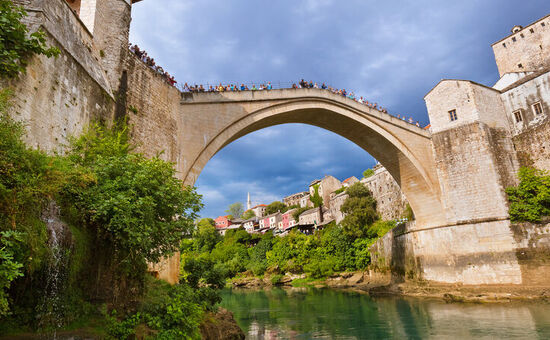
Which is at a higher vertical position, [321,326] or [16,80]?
[16,80]

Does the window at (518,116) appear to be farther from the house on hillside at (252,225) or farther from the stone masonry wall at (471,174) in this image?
the house on hillside at (252,225)

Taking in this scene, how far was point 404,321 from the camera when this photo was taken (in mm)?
10734

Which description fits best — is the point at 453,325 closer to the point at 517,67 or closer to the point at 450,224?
the point at 450,224

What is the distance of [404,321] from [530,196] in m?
8.05

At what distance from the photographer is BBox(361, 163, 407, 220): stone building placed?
28062mm

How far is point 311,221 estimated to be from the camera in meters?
43.1

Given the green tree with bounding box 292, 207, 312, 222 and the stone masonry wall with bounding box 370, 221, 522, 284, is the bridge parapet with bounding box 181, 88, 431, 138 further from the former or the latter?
the green tree with bounding box 292, 207, 312, 222

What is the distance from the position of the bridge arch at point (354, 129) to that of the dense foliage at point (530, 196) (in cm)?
289

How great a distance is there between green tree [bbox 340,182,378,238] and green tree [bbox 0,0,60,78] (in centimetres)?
2473

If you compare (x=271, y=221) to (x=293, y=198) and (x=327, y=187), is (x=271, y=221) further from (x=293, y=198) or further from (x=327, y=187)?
(x=327, y=187)

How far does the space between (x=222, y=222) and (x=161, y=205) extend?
6350 centimetres

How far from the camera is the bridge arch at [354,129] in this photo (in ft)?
39.4

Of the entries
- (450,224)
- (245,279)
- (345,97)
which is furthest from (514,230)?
(245,279)

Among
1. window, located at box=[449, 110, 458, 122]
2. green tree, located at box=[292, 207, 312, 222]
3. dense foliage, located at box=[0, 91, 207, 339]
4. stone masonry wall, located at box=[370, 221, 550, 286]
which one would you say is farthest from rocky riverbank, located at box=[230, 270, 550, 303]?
green tree, located at box=[292, 207, 312, 222]
